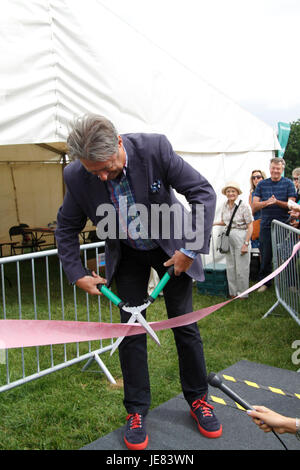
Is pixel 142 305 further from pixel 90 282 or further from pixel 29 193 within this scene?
pixel 29 193

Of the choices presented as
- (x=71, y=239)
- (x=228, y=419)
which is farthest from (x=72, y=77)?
(x=228, y=419)

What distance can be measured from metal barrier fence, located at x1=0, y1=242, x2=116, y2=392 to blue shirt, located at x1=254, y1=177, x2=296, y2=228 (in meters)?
2.71

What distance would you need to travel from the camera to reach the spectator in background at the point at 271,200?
20.7ft

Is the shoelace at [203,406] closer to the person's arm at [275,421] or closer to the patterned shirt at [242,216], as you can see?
the person's arm at [275,421]

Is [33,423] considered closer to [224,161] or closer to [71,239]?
[71,239]

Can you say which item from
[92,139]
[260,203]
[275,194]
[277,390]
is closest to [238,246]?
[260,203]

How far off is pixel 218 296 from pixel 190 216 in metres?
4.47

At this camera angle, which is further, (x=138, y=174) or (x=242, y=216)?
(x=242, y=216)

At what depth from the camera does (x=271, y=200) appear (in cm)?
625

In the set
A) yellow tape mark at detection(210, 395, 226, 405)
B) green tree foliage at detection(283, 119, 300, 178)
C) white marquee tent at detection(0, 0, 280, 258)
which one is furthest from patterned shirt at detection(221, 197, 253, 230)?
green tree foliage at detection(283, 119, 300, 178)

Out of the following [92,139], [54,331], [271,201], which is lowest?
[54,331]

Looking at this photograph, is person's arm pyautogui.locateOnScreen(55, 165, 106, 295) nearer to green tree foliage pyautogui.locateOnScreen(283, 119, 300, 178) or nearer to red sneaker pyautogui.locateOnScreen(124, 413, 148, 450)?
red sneaker pyautogui.locateOnScreen(124, 413, 148, 450)

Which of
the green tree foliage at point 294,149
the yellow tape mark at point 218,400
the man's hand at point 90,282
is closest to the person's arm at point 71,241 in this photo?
the man's hand at point 90,282

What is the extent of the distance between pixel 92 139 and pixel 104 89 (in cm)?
412
